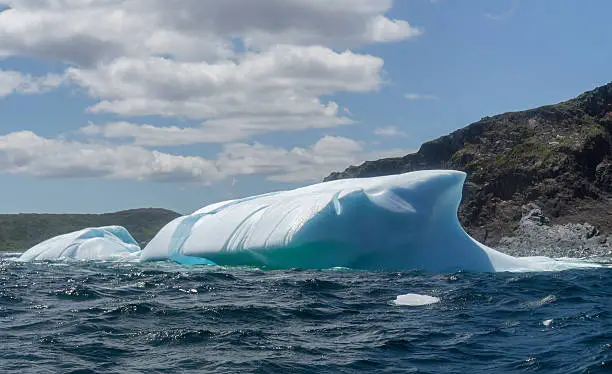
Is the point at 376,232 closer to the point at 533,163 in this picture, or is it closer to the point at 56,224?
the point at 533,163

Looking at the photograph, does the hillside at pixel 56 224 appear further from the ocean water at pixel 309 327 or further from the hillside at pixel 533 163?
the ocean water at pixel 309 327

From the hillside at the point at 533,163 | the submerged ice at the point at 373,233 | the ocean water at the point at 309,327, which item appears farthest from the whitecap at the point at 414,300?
the hillside at the point at 533,163

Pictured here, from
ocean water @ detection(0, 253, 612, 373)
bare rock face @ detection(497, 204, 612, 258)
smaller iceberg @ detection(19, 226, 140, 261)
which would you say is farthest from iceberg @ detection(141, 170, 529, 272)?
bare rock face @ detection(497, 204, 612, 258)

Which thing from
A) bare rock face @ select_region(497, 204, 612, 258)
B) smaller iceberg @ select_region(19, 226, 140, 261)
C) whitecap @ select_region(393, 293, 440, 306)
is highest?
smaller iceberg @ select_region(19, 226, 140, 261)

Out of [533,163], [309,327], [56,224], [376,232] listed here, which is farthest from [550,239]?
[56,224]

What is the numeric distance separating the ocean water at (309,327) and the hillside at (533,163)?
1520 inches

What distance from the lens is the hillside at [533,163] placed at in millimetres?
54812

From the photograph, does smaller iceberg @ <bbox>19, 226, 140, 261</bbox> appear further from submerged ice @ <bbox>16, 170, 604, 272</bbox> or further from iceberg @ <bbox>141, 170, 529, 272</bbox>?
iceberg @ <bbox>141, 170, 529, 272</bbox>

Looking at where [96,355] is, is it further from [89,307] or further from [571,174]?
[571,174]

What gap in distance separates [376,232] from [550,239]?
3383 cm

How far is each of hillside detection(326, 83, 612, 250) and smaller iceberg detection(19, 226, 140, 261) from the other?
104 feet

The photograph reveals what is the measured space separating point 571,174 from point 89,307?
1996 inches

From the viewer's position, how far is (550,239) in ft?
168

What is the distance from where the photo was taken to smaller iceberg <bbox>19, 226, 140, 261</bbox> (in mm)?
34312
